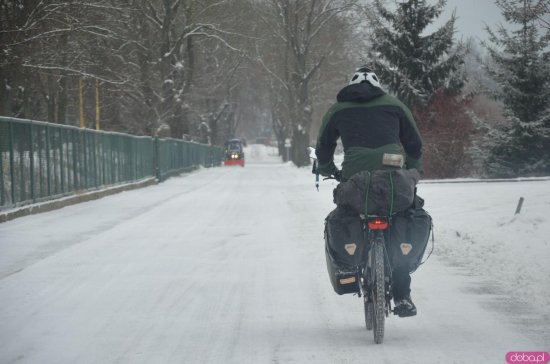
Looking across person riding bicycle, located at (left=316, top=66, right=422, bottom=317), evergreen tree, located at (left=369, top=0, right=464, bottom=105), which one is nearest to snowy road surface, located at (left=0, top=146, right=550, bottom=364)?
person riding bicycle, located at (left=316, top=66, right=422, bottom=317)

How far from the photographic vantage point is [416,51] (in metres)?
33.4

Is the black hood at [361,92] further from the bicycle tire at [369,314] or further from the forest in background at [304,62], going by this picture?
the forest in background at [304,62]

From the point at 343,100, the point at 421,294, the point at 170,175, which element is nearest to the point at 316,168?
the point at 343,100

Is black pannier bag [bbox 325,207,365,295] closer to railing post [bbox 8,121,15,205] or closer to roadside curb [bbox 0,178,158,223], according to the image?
roadside curb [bbox 0,178,158,223]

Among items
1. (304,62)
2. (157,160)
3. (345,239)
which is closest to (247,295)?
(345,239)

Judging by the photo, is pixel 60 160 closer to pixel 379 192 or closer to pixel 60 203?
pixel 60 203

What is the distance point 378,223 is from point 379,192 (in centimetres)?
22

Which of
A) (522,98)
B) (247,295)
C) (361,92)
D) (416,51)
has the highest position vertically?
(416,51)

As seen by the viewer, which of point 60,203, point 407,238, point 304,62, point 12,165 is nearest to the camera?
point 407,238

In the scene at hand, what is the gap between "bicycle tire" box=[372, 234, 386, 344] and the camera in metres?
5.79

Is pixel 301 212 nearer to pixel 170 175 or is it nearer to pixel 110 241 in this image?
pixel 110 241

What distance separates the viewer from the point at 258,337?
20.4ft

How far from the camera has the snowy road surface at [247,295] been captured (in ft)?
19.1

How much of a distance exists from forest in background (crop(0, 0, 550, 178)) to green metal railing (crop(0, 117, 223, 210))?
229 centimetres
